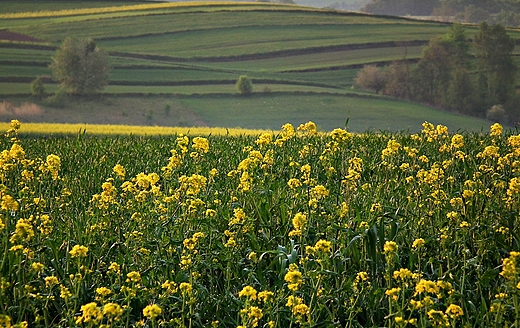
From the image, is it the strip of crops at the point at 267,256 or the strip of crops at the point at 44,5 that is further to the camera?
the strip of crops at the point at 44,5

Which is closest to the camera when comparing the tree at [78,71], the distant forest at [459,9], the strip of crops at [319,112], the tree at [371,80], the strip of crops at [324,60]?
the strip of crops at [319,112]

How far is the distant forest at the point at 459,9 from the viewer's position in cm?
11712

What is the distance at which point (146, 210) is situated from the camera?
5715mm

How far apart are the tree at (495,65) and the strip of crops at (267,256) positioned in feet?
230

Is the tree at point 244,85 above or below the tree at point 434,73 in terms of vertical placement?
below

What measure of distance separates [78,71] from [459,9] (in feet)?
293

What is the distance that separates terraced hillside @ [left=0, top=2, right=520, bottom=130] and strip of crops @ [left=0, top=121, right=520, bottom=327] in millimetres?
49610

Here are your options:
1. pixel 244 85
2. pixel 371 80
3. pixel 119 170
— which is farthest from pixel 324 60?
pixel 119 170

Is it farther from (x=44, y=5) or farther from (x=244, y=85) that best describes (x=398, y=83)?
(x=44, y=5)

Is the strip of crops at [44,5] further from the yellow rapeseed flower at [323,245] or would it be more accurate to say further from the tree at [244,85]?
the yellow rapeseed flower at [323,245]

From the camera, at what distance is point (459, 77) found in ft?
238

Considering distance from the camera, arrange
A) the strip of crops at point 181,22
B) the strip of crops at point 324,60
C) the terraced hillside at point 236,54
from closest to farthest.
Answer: the terraced hillside at point 236,54 → the strip of crops at point 324,60 → the strip of crops at point 181,22

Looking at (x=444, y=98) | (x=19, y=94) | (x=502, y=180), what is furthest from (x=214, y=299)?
(x=444, y=98)

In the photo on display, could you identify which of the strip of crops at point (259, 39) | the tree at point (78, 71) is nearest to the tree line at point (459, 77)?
the strip of crops at point (259, 39)
